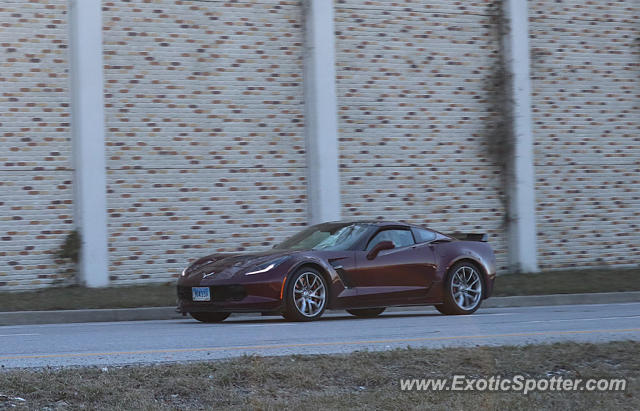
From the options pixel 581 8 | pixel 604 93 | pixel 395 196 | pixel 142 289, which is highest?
pixel 581 8

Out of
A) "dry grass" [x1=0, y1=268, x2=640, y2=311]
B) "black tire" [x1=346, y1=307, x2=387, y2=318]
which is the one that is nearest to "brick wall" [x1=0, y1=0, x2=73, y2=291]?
"dry grass" [x1=0, y1=268, x2=640, y2=311]

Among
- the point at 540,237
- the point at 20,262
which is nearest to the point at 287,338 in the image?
the point at 20,262

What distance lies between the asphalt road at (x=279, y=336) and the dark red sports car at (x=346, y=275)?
0.27m

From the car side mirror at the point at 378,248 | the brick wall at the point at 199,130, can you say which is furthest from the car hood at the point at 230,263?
the brick wall at the point at 199,130

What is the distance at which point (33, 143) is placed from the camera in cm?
1809

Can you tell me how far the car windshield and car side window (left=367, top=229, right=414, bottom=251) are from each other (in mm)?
221

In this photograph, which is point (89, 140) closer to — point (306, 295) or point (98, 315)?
point (98, 315)

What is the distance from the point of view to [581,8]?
23094 mm

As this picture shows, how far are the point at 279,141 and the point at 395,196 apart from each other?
280cm

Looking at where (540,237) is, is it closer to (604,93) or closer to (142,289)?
(604,93)

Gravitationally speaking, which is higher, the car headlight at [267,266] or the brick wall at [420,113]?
the brick wall at [420,113]

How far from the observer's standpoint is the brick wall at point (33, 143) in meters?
17.9

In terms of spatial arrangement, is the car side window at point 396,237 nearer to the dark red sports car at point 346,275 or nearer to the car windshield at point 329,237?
the dark red sports car at point 346,275

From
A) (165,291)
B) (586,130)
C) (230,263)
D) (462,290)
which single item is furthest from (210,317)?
(586,130)
